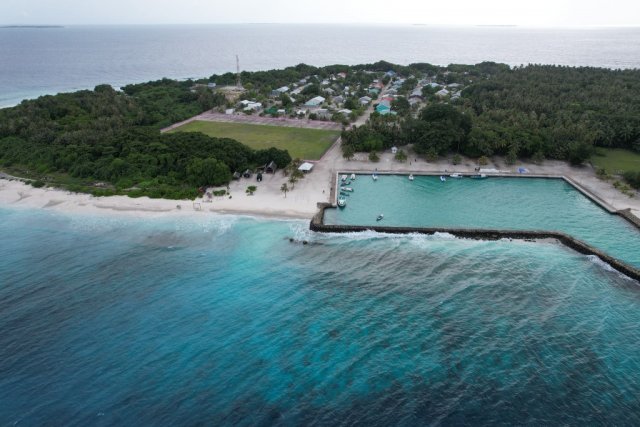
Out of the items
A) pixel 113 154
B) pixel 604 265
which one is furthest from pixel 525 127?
pixel 113 154

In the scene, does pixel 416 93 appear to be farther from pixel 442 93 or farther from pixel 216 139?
pixel 216 139

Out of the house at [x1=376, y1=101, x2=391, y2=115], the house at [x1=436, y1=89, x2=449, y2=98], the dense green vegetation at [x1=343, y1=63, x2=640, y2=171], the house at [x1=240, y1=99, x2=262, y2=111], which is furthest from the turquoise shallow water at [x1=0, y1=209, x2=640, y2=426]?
the house at [x1=436, y1=89, x2=449, y2=98]

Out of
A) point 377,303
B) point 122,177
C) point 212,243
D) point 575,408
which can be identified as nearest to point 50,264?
point 212,243

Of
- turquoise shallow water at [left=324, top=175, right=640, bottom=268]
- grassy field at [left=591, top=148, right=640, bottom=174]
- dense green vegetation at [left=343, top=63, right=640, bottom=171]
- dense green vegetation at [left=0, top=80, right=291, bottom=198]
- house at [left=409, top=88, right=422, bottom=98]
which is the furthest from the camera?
house at [left=409, top=88, right=422, bottom=98]

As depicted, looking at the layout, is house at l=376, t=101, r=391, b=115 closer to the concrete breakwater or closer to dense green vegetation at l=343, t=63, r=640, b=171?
dense green vegetation at l=343, t=63, r=640, b=171

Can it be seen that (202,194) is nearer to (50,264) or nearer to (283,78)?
(50,264)

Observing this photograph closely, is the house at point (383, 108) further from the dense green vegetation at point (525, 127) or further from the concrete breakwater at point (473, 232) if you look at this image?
the concrete breakwater at point (473, 232)

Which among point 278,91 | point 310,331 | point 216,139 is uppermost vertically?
point 278,91
